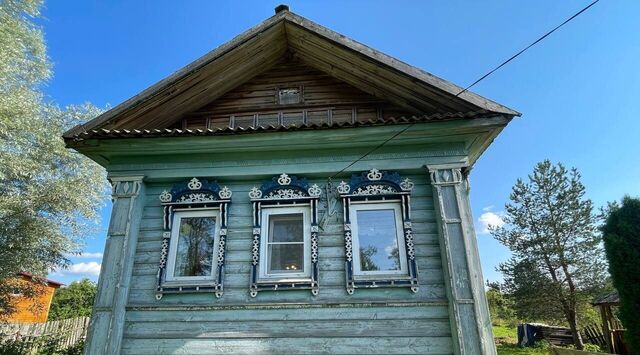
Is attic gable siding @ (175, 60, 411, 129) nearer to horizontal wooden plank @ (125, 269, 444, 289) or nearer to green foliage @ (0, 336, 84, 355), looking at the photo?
horizontal wooden plank @ (125, 269, 444, 289)

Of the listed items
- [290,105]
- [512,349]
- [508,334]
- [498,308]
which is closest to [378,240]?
[290,105]

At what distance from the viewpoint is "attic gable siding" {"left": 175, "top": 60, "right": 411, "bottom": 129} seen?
5625 mm

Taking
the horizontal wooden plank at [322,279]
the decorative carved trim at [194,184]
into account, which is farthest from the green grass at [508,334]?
the decorative carved trim at [194,184]

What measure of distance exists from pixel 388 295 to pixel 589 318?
69.9 feet

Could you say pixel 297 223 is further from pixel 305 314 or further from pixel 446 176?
pixel 446 176

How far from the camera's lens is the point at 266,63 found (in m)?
5.99

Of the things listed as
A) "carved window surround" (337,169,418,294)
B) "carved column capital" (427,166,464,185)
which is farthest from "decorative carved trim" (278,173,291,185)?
"carved column capital" (427,166,464,185)

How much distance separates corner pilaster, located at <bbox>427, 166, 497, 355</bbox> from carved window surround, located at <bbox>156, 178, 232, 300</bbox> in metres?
2.93

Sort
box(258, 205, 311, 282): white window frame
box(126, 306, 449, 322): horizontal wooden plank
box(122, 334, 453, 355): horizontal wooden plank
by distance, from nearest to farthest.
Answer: box(122, 334, 453, 355): horizontal wooden plank < box(126, 306, 449, 322): horizontal wooden plank < box(258, 205, 311, 282): white window frame

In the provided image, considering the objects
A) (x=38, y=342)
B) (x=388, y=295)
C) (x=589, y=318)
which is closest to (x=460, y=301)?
(x=388, y=295)

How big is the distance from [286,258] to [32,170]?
1271 cm

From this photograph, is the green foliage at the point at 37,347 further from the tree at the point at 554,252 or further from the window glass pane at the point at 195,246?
the tree at the point at 554,252

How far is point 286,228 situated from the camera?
4.83m

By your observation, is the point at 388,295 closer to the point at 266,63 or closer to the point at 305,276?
the point at 305,276
